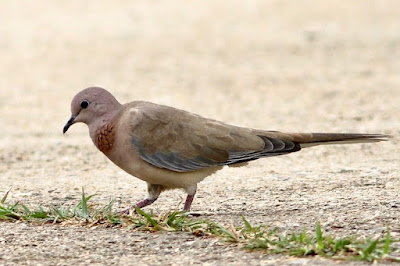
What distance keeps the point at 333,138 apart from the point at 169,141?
1.03m

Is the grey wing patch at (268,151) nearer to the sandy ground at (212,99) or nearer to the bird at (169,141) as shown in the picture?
the bird at (169,141)

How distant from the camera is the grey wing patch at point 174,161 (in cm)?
563

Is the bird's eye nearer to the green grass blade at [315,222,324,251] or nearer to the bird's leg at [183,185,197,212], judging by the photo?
the bird's leg at [183,185,197,212]

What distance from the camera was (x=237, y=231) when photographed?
5031 millimetres

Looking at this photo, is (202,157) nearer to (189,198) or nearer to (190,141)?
(190,141)

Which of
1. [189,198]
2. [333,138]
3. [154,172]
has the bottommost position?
[189,198]

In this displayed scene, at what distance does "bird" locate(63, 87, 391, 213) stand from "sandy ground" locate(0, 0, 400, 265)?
333 millimetres

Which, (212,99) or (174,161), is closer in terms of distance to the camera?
(174,161)

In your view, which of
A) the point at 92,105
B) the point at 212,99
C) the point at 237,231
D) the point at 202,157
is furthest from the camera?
the point at 212,99

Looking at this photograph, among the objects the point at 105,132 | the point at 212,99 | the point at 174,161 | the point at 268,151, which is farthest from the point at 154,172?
the point at 212,99

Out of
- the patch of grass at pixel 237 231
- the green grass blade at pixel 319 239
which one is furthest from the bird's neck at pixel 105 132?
the green grass blade at pixel 319 239

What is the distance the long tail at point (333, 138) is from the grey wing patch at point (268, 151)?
0.06m

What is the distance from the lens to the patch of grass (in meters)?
4.57

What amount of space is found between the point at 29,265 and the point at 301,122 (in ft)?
18.3
